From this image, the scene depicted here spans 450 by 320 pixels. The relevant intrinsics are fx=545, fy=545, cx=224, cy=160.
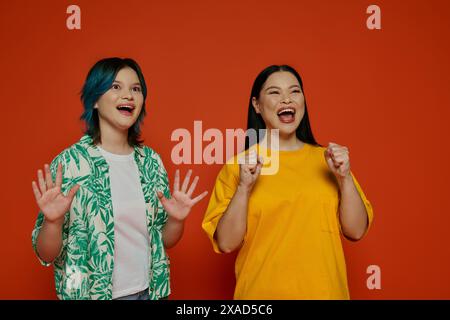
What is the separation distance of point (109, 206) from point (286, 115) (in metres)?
0.57

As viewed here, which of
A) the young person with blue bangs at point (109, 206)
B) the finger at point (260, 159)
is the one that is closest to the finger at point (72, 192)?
the young person with blue bangs at point (109, 206)

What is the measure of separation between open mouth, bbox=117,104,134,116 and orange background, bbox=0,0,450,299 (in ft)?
2.27

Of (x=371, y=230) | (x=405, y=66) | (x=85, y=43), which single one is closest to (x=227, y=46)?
(x=85, y=43)

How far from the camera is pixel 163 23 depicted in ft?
7.41

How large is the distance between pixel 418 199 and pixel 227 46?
103 cm

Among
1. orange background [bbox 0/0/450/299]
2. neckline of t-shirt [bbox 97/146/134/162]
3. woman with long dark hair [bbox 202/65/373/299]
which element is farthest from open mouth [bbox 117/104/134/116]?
orange background [bbox 0/0/450/299]

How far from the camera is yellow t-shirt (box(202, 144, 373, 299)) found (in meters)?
1.44

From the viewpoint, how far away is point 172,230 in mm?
1571

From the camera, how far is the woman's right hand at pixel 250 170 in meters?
1.45

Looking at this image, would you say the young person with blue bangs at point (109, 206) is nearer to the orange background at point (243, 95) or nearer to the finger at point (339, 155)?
the finger at point (339, 155)

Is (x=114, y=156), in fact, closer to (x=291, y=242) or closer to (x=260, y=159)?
(x=260, y=159)

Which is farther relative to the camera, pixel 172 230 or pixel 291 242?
pixel 172 230

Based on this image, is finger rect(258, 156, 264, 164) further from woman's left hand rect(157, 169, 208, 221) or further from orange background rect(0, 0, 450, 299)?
orange background rect(0, 0, 450, 299)

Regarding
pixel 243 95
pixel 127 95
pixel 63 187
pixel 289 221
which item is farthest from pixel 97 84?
pixel 243 95
